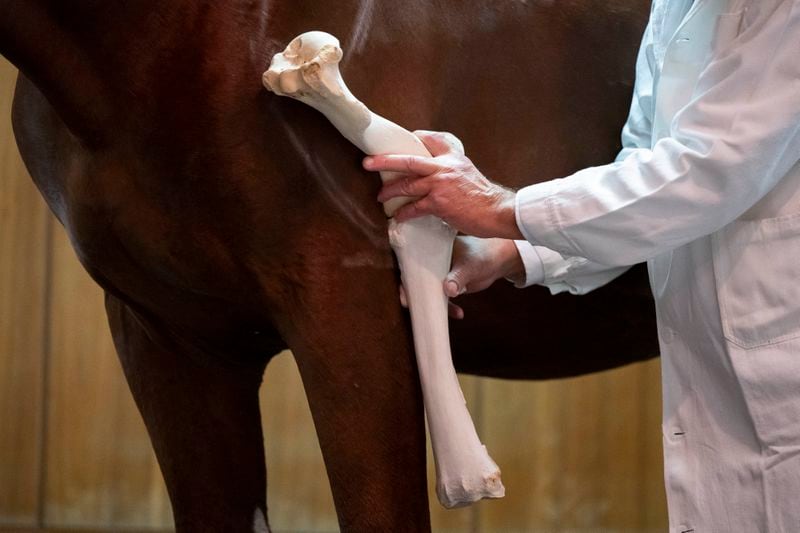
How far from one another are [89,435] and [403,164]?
1688 millimetres

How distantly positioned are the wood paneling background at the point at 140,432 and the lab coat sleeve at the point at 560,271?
1371 millimetres

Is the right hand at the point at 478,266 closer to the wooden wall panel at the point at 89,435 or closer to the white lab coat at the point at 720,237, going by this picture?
the white lab coat at the point at 720,237

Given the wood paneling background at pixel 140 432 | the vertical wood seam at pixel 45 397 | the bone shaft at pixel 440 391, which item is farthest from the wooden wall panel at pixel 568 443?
the bone shaft at pixel 440 391

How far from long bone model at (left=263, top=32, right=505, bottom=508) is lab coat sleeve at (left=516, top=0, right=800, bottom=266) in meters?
0.08

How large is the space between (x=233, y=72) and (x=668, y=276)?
40cm

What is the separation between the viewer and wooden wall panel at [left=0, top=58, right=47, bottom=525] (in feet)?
7.54

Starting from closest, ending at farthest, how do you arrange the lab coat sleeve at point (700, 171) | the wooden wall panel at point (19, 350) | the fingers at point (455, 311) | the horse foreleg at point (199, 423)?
the lab coat sleeve at point (700, 171), the fingers at point (455, 311), the horse foreleg at point (199, 423), the wooden wall panel at point (19, 350)

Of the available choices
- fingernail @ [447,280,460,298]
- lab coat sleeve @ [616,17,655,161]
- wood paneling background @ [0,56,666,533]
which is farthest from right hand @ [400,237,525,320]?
wood paneling background @ [0,56,666,533]

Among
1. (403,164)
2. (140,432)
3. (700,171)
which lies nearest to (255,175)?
(403,164)

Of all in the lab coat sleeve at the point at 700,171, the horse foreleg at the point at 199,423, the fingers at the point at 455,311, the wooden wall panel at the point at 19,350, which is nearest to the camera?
the lab coat sleeve at the point at 700,171

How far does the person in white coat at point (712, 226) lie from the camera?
2.65 feet

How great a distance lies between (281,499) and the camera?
2.36 m

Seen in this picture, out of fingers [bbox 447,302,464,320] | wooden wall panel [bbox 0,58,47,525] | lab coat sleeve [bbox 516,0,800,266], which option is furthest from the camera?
wooden wall panel [bbox 0,58,47,525]

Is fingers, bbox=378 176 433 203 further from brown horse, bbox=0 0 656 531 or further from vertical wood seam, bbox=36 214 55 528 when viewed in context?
vertical wood seam, bbox=36 214 55 528
